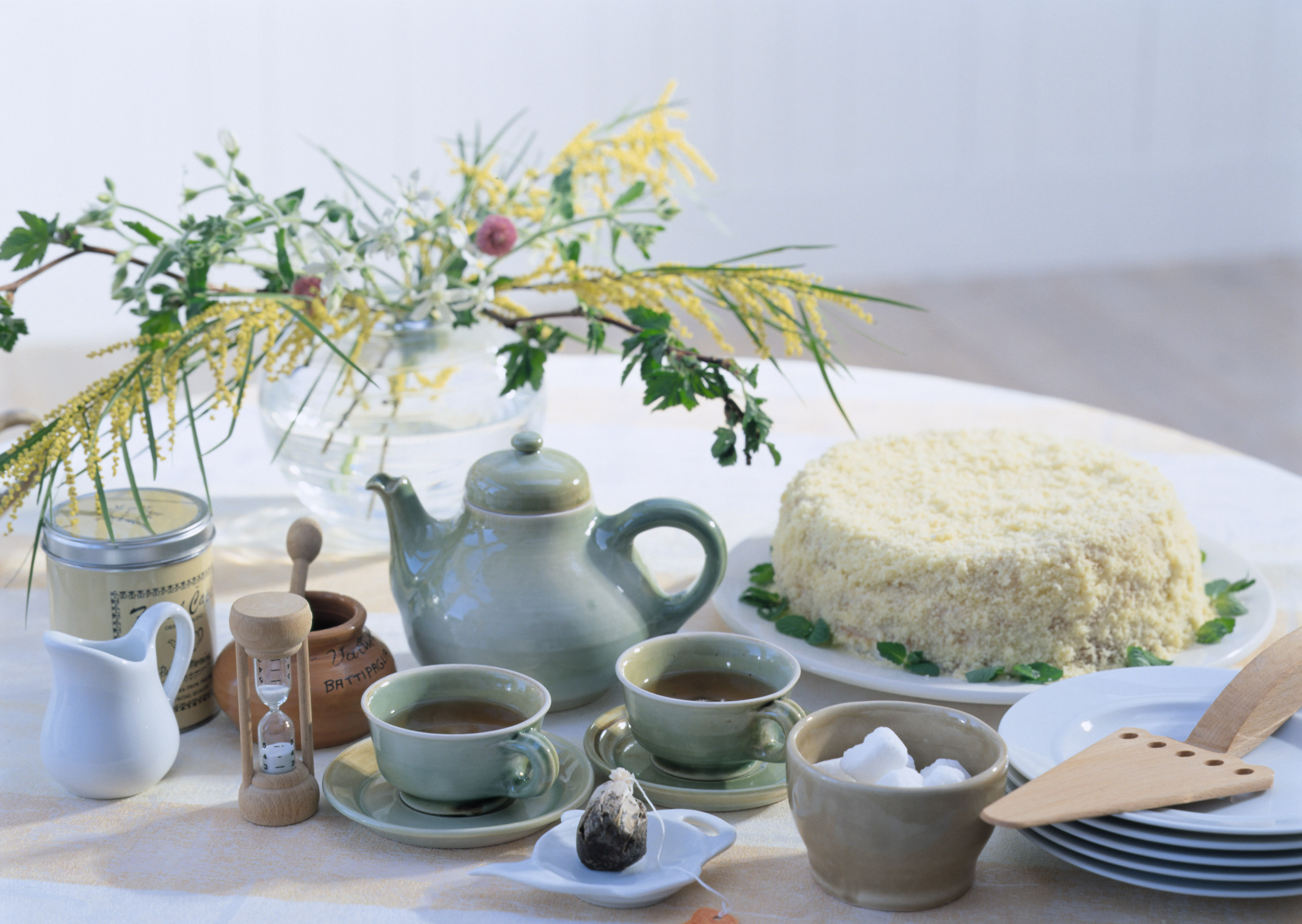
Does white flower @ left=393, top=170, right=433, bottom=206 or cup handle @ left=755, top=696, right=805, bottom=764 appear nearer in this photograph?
cup handle @ left=755, top=696, right=805, bottom=764

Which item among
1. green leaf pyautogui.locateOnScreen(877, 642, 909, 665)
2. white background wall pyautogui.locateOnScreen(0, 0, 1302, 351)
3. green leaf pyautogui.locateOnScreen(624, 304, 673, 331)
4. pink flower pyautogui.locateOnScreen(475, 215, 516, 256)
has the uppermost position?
white background wall pyautogui.locateOnScreen(0, 0, 1302, 351)

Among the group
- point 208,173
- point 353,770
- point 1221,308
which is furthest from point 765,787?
point 1221,308

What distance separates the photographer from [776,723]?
0.80m

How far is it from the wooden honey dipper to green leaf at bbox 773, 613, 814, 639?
0.28 meters

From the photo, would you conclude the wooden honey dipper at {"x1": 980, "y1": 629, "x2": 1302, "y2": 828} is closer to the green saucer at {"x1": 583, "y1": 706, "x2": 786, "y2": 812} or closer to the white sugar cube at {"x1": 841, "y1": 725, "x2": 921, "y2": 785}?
the white sugar cube at {"x1": 841, "y1": 725, "x2": 921, "y2": 785}

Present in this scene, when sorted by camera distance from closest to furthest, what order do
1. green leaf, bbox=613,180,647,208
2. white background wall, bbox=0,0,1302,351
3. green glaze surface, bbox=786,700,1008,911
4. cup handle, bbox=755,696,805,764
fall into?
green glaze surface, bbox=786,700,1008,911 < cup handle, bbox=755,696,805,764 < green leaf, bbox=613,180,647,208 < white background wall, bbox=0,0,1302,351

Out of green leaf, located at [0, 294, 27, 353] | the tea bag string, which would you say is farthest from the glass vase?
the tea bag string

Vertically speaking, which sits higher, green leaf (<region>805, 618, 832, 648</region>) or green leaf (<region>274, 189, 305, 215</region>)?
green leaf (<region>274, 189, 305, 215</region>)

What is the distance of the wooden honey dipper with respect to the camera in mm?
682

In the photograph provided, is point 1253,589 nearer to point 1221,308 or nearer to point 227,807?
point 227,807

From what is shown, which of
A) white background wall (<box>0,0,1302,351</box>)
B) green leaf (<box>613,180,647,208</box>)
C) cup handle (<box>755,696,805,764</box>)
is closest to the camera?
cup handle (<box>755,696,805,764</box>)

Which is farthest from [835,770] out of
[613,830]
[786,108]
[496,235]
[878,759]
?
[786,108]

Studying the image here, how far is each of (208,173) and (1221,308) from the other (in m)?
3.20

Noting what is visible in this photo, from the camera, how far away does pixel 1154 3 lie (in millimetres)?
4441
